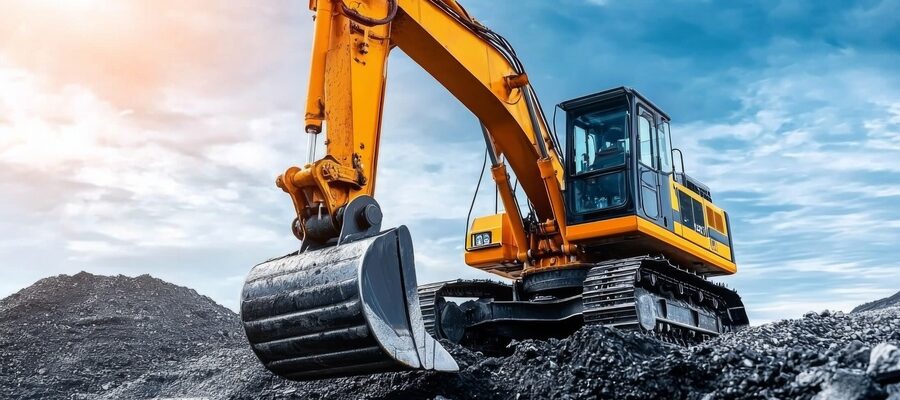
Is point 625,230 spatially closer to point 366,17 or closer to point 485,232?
point 485,232

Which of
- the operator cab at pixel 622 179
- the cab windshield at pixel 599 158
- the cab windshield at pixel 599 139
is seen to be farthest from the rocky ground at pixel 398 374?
the cab windshield at pixel 599 139

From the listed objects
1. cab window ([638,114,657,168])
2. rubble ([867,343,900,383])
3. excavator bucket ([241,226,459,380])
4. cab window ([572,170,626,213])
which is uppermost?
cab window ([638,114,657,168])

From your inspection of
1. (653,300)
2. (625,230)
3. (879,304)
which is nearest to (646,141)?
(625,230)

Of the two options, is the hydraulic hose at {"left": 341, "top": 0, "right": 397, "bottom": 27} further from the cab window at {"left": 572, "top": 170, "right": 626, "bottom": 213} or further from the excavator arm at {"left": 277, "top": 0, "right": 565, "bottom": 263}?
the cab window at {"left": 572, "top": 170, "right": 626, "bottom": 213}

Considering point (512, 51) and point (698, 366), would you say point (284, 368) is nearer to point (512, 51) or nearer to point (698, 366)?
point (698, 366)

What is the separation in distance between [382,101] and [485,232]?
3.52m

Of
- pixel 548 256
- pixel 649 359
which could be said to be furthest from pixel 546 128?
pixel 649 359

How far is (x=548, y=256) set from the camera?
8805 millimetres

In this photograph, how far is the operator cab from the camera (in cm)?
823

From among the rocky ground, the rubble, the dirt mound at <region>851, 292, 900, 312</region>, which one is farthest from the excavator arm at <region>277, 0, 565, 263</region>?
the dirt mound at <region>851, 292, 900, 312</region>

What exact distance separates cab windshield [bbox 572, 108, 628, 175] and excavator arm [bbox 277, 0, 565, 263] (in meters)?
0.31

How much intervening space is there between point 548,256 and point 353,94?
12.2ft

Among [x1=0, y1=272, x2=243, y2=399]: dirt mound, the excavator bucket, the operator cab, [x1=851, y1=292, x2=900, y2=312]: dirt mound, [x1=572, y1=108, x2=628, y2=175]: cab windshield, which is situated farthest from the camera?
[x1=851, y1=292, x2=900, y2=312]: dirt mound

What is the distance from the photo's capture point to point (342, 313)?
4.89 meters
